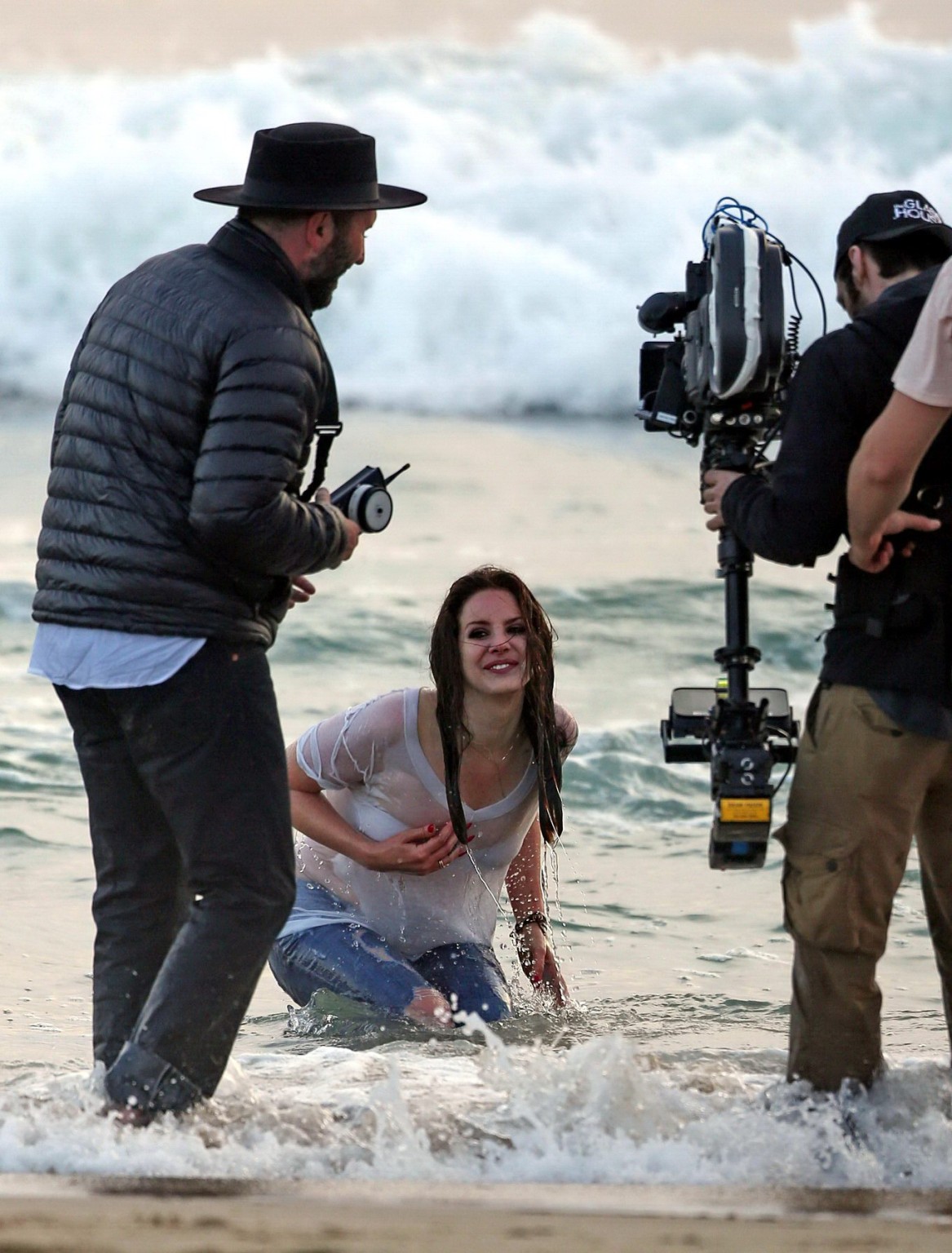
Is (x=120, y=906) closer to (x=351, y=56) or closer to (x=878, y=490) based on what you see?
(x=878, y=490)

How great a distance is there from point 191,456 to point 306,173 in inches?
22.9

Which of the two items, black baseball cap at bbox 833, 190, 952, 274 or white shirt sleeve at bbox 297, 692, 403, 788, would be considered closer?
black baseball cap at bbox 833, 190, 952, 274

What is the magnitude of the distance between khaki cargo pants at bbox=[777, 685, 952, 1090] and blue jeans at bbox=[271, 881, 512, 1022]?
1573 millimetres

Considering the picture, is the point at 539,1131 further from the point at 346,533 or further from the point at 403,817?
the point at 403,817

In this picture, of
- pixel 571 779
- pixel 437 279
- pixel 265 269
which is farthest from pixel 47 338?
pixel 265 269

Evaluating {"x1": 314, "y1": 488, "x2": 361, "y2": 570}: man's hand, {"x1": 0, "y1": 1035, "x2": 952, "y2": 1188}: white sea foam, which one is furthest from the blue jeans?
{"x1": 314, "y1": 488, "x2": 361, "y2": 570}: man's hand

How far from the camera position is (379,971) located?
5.01 meters

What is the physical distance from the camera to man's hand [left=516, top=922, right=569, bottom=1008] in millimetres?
5156

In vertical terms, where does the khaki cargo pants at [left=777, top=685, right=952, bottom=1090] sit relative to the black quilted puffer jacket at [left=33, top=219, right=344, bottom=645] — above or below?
below

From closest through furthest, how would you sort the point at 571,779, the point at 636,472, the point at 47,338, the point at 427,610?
the point at 571,779, the point at 427,610, the point at 636,472, the point at 47,338

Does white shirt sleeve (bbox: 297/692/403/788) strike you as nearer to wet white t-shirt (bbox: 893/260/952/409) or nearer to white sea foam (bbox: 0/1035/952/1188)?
white sea foam (bbox: 0/1035/952/1188)

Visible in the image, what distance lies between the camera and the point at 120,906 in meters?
3.65

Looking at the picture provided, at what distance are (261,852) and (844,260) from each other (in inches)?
61.4

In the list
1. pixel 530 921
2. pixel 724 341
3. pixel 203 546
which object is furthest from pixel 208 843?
pixel 530 921
